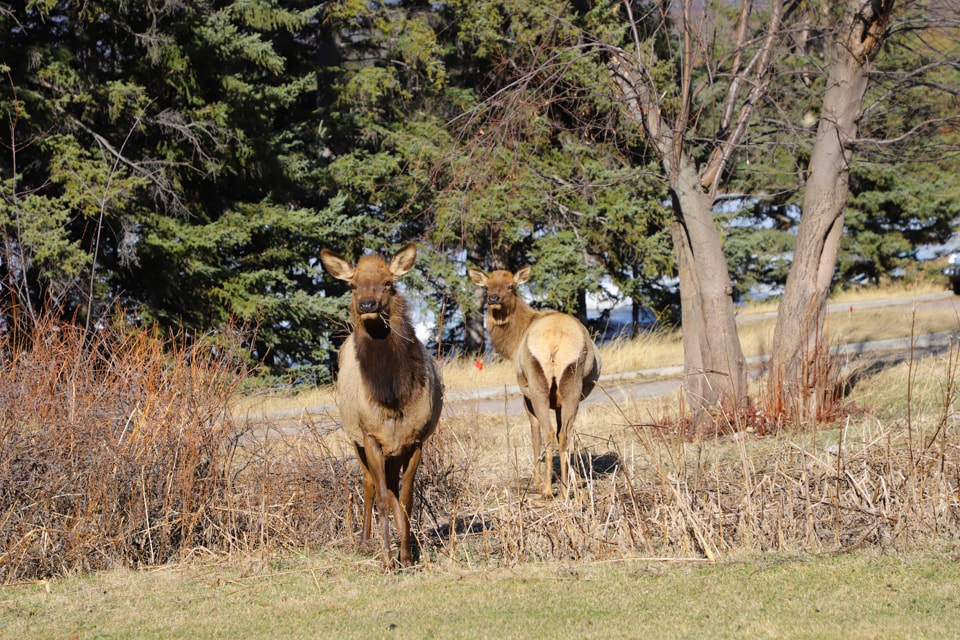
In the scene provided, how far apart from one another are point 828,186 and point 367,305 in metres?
8.55

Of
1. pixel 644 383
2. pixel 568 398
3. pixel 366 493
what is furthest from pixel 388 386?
pixel 644 383

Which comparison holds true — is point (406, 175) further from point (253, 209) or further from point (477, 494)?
point (477, 494)

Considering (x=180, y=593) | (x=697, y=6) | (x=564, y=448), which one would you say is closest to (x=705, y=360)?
(x=564, y=448)

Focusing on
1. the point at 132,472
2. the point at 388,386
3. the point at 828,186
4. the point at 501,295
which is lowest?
the point at 132,472

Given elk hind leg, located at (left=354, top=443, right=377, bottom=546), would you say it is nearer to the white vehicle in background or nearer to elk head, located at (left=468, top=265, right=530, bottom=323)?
elk head, located at (left=468, top=265, right=530, bottom=323)

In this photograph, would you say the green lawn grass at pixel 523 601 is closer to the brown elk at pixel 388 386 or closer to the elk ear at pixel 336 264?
the brown elk at pixel 388 386

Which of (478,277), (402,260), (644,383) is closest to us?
(402,260)

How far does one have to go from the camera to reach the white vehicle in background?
3575cm

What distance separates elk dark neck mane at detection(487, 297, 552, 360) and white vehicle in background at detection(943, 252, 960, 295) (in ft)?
95.0

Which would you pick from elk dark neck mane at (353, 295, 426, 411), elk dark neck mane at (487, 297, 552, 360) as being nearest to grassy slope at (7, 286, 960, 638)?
elk dark neck mane at (353, 295, 426, 411)

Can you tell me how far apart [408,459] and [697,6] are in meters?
7.86

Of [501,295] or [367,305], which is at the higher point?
[501,295]

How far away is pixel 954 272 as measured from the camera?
118 feet

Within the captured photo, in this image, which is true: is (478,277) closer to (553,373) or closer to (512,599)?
(553,373)
